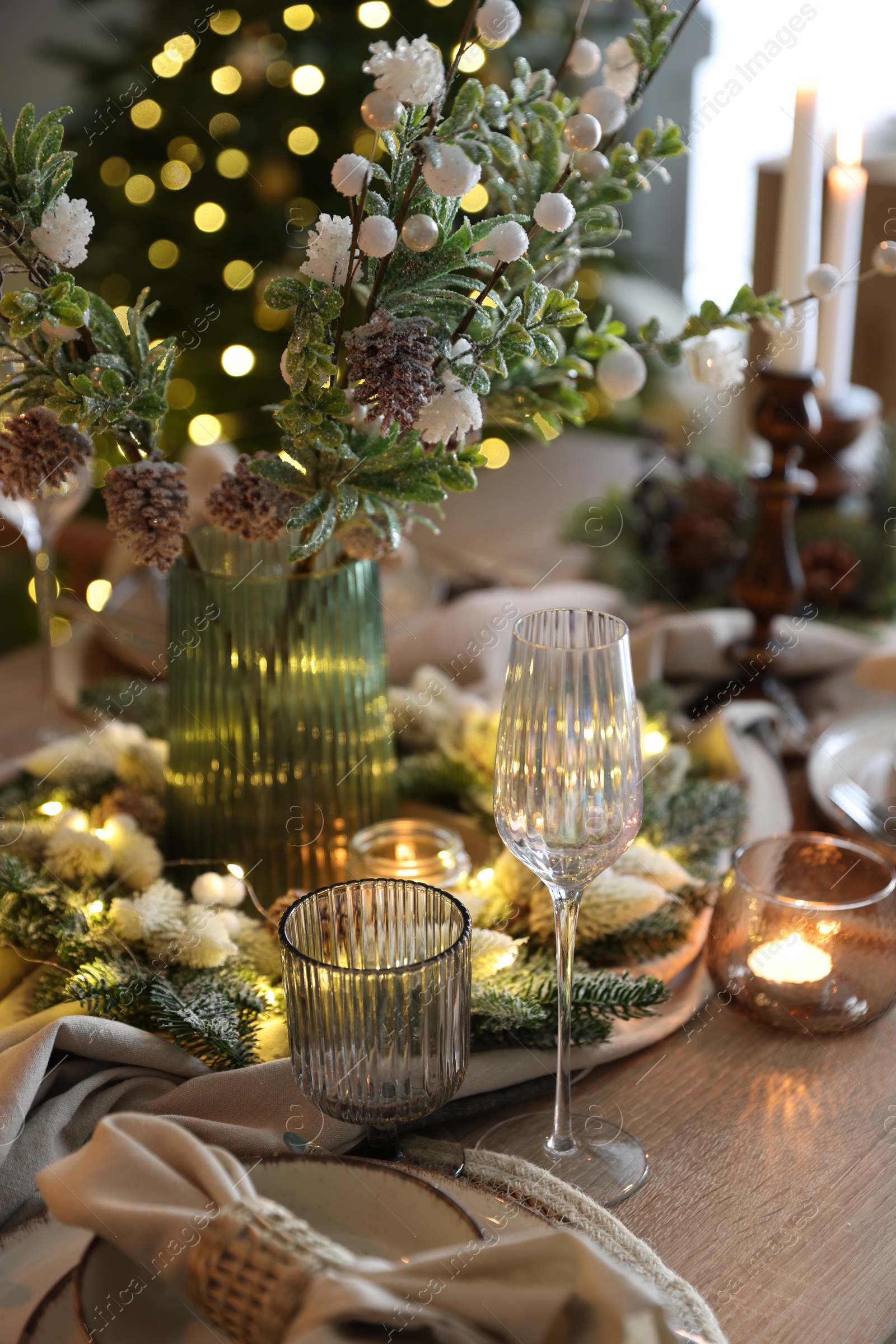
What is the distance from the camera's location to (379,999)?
53cm

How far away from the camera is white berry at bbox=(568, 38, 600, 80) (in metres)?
0.67

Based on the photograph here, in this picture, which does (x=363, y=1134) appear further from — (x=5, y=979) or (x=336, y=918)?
(x=5, y=979)

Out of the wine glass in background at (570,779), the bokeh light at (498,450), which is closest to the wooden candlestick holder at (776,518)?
the bokeh light at (498,450)

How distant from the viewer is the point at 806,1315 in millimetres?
526

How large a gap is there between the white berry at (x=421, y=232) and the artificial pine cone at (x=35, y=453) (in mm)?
208

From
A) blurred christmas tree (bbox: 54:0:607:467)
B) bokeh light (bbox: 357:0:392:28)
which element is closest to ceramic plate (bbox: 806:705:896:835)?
blurred christmas tree (bbox: 54:0:607:467)

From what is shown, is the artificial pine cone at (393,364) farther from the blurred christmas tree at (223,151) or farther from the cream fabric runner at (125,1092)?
the blurred christmas tree at (223,151)

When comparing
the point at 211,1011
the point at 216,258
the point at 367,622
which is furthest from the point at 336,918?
the point at 216,258

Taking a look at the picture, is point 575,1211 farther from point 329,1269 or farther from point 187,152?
point 187,152

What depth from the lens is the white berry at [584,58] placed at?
672 millimetres

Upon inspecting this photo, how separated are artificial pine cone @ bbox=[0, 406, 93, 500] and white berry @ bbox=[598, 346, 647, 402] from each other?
304mm

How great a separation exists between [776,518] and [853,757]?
22 cm

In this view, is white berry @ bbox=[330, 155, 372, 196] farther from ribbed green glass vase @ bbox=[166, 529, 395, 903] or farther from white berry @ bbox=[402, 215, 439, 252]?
ribbed green glass vase @ bbox=[166, 529, 395, 903]

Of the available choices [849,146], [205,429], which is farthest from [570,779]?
[205,429]
